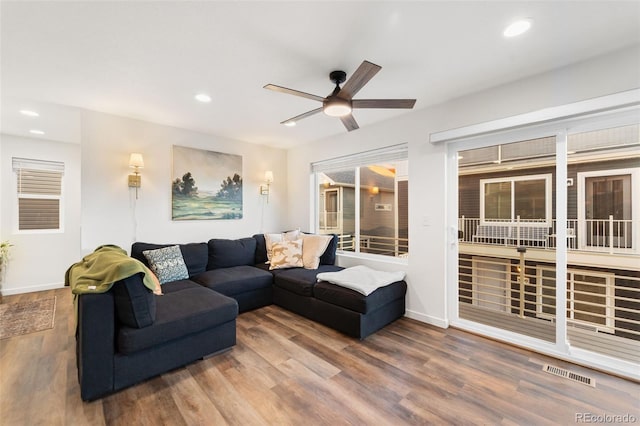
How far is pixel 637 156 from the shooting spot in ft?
7.27

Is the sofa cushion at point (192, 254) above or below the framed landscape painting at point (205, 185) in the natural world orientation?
below

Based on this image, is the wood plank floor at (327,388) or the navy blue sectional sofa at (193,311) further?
the navy blue sectional sofa at (193,311)

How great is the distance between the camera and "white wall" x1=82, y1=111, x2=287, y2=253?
10.5ft

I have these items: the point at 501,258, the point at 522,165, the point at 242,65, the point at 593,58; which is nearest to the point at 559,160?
the point at 522,165

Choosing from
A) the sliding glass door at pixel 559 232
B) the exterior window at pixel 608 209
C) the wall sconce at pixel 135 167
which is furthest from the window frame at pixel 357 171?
the wall sconce at pixel 135 167

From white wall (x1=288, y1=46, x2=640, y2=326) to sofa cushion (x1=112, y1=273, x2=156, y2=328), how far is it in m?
2.68

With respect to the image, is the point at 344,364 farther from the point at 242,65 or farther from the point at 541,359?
the point at 242,65

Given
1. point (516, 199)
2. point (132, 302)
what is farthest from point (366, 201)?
point (132, 302)

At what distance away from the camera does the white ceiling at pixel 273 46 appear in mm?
1637

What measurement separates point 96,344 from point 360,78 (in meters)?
2.57

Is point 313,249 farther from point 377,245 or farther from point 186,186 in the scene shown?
point 186,186

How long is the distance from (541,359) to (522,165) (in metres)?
1.81

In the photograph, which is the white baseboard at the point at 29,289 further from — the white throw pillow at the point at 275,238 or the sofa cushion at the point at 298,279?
the sofa cushion at the point at 298,279

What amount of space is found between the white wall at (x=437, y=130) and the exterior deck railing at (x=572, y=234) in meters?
0.46
